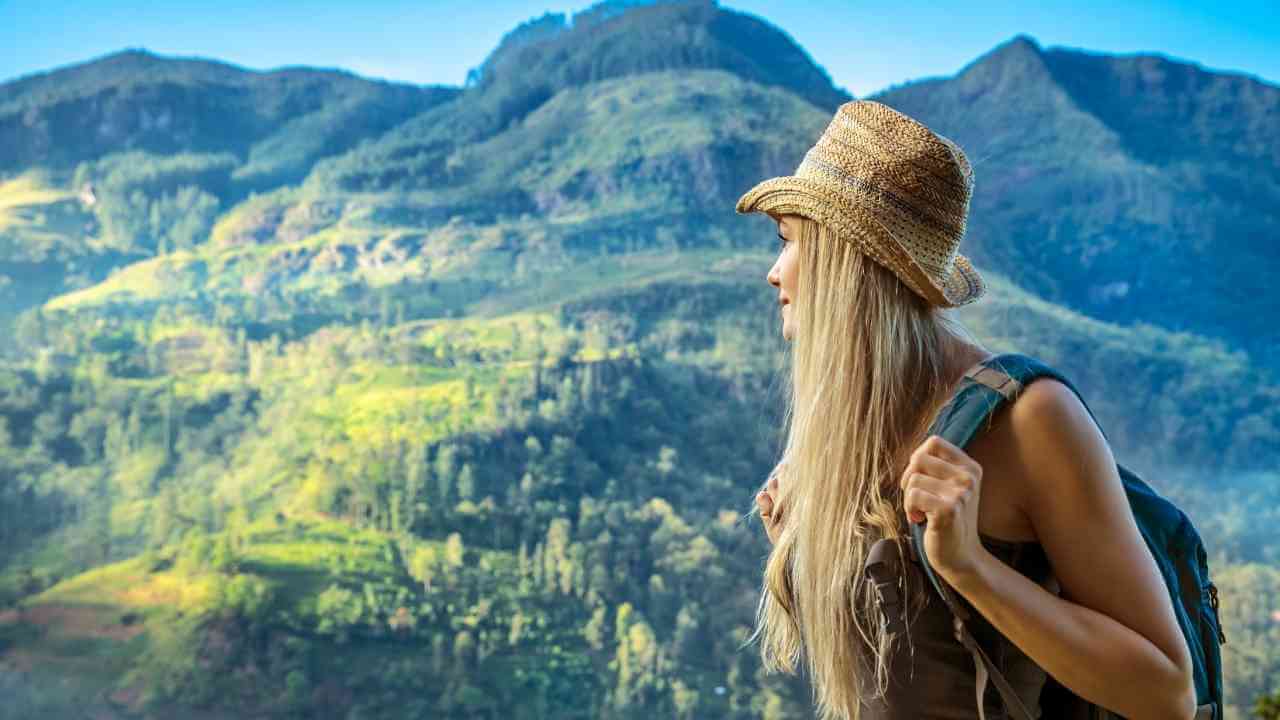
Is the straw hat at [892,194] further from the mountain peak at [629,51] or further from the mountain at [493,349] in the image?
the mountain peak at [629,51]

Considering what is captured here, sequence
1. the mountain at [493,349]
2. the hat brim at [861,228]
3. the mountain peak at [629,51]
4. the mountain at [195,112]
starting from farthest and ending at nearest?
the mountain peak at [629,51] → the mountain at [195,112] → the mountain at [493,349] → the hat brim at [861,228]

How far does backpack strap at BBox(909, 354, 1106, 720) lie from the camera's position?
0.74 meters

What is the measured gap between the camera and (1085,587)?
0.73m

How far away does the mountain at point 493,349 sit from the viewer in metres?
11.0

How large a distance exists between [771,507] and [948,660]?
0.74 ft

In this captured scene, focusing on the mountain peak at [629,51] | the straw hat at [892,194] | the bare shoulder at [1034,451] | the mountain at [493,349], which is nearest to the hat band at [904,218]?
the straw hat at [892,194]

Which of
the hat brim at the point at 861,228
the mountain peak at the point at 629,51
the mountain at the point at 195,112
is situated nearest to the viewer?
the hat brim at the point at 861,228

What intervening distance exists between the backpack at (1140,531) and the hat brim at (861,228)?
82 millimetres

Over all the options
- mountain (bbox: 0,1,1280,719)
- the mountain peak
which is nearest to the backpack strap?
mountain (bbox: 0,1,1280,719)

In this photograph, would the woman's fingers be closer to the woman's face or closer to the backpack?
the backpack

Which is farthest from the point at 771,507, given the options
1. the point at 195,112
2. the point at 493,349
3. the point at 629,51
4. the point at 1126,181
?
the point at 1126,181

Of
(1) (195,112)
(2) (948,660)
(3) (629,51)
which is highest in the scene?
(3) (629,51)

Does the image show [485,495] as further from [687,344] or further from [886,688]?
[886,688]

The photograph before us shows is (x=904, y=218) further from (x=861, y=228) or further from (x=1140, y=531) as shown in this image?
(x=1140, y=531)
